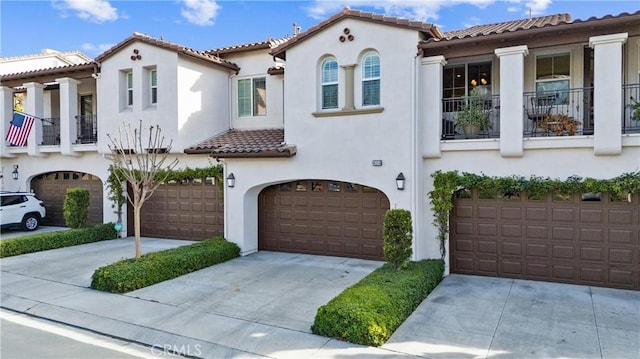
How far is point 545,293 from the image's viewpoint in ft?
29.2

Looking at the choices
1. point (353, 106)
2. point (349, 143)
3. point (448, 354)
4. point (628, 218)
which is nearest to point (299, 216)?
point (349, 143)

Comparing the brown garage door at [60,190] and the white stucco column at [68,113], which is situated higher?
the white stucco column at [68,113]

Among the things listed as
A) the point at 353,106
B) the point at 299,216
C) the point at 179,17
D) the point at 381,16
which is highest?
the point at 179,17

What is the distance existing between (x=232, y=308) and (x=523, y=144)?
24.6 ft

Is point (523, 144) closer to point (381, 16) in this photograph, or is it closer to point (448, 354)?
point (381, 16)

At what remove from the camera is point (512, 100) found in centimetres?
977

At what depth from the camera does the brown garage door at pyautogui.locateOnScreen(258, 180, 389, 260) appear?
11.8 m

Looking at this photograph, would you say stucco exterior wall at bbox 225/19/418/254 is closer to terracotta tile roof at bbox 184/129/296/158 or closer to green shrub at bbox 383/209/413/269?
terracotta tile roof at bbox 184/129/296/158

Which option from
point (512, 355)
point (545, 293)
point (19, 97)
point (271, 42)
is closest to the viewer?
point (512, 355)

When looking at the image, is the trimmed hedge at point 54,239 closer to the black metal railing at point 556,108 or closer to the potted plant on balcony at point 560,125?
the black metal railing at point 556,108

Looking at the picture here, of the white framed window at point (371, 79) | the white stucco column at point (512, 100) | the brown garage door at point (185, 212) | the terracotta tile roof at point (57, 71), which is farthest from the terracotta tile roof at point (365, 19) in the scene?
the terracotta tile roof at point (57, 71)

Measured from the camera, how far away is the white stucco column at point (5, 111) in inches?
693

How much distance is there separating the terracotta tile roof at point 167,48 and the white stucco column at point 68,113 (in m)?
2.27

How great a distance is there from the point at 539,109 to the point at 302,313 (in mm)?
7933
